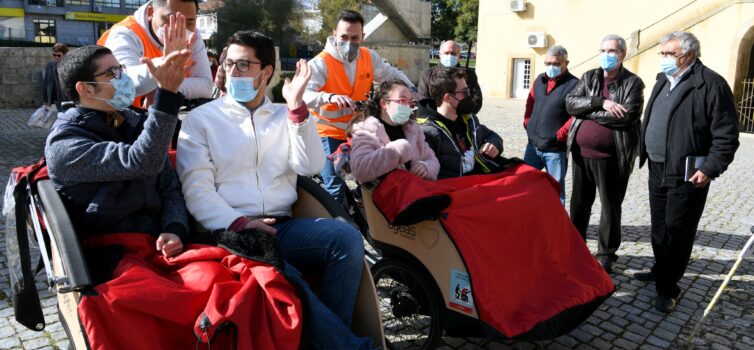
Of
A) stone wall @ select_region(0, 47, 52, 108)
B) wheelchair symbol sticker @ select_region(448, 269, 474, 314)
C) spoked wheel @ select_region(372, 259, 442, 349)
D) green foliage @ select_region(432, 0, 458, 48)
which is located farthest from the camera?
green foliage @ select_region(432, 0, 458, 48)

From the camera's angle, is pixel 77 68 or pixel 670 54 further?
pixel 670 54

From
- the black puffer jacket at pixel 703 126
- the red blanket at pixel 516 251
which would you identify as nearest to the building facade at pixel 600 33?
the black puffer jacket at pixel 703 126

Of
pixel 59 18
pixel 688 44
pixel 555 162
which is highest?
pixel 59 18

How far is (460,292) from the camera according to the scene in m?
3.07

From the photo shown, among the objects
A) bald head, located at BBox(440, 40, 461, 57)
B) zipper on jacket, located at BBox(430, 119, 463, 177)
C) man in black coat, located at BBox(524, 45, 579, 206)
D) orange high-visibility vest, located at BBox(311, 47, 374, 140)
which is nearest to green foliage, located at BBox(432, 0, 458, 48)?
bald head, located at BBox(440, 40, 461, 57)

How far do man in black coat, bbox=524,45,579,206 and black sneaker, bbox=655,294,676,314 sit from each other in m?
1.35

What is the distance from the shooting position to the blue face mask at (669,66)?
163 inches

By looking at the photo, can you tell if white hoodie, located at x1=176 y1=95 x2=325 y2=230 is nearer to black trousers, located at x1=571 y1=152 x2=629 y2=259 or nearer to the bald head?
black trousers, located at x1=571 y1=152 x2=629 y2=259

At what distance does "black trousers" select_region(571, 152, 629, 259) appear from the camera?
4.74m

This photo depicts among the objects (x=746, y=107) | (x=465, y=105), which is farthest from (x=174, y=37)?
(x=746, y=107)

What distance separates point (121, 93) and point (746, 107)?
16.7m

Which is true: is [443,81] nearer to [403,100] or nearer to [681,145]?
[403,100]

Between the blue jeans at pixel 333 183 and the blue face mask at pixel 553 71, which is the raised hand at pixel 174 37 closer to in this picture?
the blue jeans at pixel 333 183

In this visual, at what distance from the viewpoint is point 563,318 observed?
10.1ft
